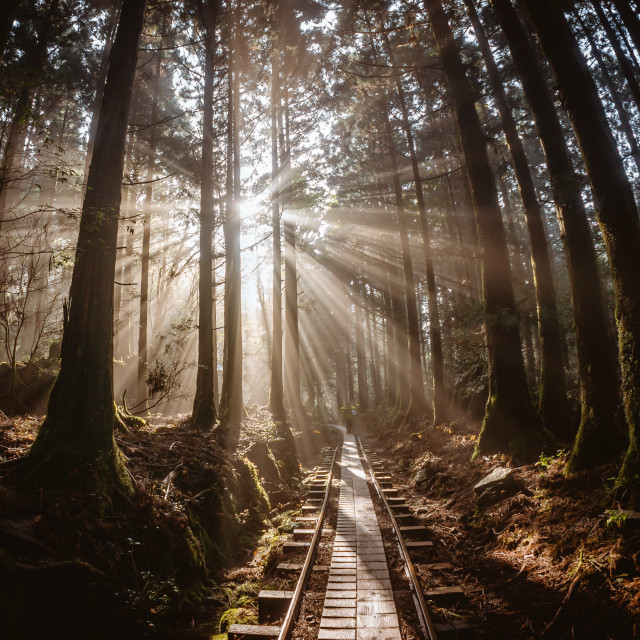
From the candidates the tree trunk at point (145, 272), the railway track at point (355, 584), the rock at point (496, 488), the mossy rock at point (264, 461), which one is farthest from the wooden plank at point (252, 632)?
the tree trunk at point (145, 272)

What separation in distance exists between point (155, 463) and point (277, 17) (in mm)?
13099

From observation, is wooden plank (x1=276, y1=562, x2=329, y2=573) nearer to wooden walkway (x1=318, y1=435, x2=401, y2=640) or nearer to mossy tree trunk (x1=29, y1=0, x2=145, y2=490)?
wooden walkway (x1=318, y1=435, x2=401, y2=640)

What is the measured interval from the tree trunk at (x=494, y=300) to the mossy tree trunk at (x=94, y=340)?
7.53 meters

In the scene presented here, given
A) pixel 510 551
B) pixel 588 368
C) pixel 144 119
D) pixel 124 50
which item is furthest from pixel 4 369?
pixel 144 119

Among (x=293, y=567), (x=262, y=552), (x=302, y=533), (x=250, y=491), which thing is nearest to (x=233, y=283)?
(x=250, y=491)

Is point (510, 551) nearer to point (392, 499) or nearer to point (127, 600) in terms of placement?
point (392, 499)

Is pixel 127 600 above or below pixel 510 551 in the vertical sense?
above

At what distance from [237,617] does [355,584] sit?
144cm

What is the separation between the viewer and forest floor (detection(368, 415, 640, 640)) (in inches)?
140

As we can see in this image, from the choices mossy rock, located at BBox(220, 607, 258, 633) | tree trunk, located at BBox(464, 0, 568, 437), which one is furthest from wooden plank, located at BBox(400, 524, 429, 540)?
tree trunk, located at BBox(464, 0, 568, 437)

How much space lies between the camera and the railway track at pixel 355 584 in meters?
3.73

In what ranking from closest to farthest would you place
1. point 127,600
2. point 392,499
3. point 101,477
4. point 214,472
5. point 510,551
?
1. point 127,600
2. point 101,477
3. point 510,551
4. point 214,472
5. point 392,499

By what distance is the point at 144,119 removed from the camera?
1844 cm

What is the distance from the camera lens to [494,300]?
9430mm
